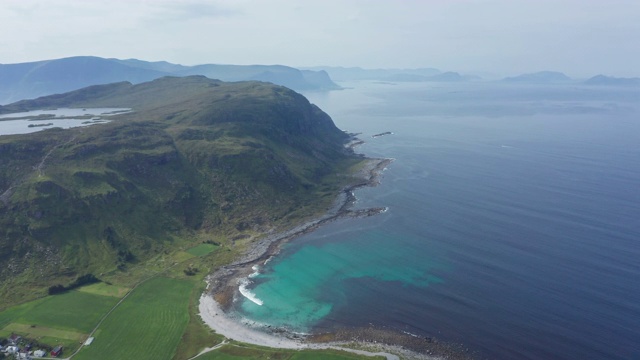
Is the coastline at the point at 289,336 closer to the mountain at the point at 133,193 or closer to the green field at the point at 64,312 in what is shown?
the mountain at the point at 133,193

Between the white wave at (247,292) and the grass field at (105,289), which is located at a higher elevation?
the grass field at (105,289)

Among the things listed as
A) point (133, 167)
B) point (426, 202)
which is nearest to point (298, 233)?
point (426, 202)

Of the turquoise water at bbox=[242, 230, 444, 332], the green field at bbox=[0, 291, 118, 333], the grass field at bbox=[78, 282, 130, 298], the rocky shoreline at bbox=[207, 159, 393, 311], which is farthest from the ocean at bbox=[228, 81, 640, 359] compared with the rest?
the green field at bbox=[0, 291, 118, 333]

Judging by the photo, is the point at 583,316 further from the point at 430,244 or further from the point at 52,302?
the point at 52,302

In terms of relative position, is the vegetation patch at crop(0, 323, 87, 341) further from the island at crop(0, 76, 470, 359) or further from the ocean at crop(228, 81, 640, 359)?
the ocean at crop(228, 81, 640, 359)

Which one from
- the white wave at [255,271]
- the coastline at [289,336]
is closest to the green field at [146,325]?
the coastline at [289,336]

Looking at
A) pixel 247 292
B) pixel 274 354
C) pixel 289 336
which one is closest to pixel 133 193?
pixel 247 292
